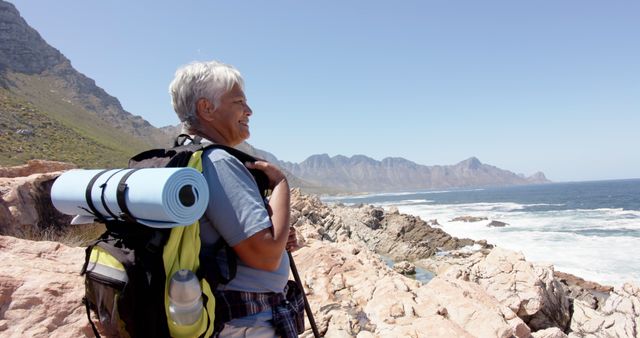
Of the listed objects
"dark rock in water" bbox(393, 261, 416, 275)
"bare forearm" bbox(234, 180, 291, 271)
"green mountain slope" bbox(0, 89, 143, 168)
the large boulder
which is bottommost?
"dark rock in water" bbox(393, 261, 416, 275)

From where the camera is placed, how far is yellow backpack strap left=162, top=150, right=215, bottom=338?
1.58m

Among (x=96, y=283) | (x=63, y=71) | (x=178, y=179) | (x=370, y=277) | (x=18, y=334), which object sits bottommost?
(x=370, y=277)

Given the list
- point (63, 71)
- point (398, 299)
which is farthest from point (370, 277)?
point (63, 71)

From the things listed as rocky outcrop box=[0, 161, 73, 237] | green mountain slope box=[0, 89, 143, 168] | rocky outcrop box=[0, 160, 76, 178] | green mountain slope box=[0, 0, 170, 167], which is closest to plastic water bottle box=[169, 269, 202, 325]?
rocky outcrop box=[0, 161, 73, 237]

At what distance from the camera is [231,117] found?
208cm

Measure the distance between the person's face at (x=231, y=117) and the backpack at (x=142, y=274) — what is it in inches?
23.2

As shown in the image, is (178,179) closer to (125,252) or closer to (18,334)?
(125,252)

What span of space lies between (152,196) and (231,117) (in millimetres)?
712

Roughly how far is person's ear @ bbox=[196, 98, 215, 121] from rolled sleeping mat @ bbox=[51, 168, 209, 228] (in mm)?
493

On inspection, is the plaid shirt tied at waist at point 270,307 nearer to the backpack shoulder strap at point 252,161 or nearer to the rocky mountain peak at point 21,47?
the backpack shoulder strap at point 252,161

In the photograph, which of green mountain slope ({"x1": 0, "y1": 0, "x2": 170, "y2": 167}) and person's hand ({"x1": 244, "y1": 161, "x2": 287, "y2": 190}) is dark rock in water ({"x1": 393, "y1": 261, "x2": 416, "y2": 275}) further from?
person's hand ({"x1": 244, "y1": 161, "x2": 287, "y2": 190})

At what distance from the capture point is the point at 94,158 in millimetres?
43000

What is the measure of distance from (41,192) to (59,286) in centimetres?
527

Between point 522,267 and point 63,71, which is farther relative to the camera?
point 63,71
